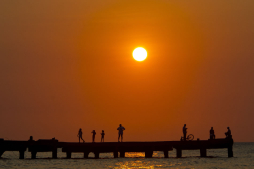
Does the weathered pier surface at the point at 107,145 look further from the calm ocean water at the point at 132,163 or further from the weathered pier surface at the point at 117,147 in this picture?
the calm ocean water at the point at 132,163

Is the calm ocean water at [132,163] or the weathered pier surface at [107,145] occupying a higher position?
the weathered pier surface at [107,145]

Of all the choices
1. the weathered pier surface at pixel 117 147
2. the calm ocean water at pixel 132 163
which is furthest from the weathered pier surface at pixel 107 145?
the calm ocean water at pixel 132 163

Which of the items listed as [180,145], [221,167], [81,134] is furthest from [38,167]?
[221,167]

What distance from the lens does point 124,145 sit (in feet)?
157

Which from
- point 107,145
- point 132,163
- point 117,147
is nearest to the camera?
point 107,145

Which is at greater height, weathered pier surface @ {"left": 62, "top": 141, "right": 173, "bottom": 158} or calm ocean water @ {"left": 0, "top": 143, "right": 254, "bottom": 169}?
weathered pier surface @ {"left": 62, "top": 141, "right": 173, "bottom": 158}

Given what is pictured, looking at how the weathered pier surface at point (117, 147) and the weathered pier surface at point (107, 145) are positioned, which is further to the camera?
the weathered pier surface at point (117, 147)

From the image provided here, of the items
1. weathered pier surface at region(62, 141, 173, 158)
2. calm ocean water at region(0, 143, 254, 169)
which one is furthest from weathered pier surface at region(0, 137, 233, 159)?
calm ocean water at region(0, 143, 254, 169)

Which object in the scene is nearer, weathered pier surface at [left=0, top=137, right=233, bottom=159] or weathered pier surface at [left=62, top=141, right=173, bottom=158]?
weathered pier surface at [left=0, top=137, right=233, bottom=159]

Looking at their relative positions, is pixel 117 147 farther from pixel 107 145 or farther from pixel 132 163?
pixel 132 163

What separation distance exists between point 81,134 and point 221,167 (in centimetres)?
1569

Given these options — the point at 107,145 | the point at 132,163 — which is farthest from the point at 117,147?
the point at 132,163

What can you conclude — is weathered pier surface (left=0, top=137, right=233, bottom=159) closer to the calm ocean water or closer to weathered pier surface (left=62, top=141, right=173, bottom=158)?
weathered pier surface (left=62, top=141, right=173, bottom=158)

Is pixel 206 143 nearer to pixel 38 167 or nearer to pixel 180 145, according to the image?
pixel 180 145
